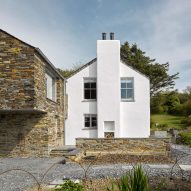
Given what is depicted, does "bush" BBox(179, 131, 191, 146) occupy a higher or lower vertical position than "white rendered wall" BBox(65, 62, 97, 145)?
lower

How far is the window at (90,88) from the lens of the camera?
29234 millimetres

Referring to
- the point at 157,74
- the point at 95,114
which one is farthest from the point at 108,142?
the point at 157,74

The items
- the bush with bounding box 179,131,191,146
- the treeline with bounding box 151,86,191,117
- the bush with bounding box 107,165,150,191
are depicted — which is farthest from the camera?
the treeline with bounding box 151,86,191,117

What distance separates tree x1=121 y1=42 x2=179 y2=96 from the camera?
53.8 metres

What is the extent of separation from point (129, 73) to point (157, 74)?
26.4 m

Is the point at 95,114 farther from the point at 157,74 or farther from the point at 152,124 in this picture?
the point at 157,74

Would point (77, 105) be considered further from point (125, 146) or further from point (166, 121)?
point (166, 121)

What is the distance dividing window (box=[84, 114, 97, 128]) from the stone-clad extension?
215cm

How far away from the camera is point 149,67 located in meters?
53.8

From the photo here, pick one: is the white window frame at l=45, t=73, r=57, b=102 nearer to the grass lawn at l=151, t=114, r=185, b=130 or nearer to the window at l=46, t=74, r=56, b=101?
the window at l=46, t=74, r=56, b=101

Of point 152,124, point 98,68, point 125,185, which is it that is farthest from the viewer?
point 152,124

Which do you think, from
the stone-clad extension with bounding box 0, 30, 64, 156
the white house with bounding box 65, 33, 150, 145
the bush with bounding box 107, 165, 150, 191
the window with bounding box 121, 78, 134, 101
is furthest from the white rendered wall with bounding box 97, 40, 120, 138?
the bush with bounding box 107, 165, 150, 191

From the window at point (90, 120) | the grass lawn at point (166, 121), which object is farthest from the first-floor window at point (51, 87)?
the grass lawn at point (166, 121)

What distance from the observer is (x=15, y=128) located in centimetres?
2183
